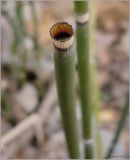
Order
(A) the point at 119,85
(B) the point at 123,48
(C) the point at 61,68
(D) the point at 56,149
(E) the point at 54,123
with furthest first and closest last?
(B) the point at 123,48 → (A) the point at 119,85 → (E) the point at 54,123 → (D) the point at 56,149 → (C) the point at 61,68

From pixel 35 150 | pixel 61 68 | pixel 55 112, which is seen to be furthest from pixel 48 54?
pixel 61 68

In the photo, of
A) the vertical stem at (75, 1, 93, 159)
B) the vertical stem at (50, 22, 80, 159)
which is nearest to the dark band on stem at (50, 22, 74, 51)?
the vertical stem at (50, 22, 80, 159)

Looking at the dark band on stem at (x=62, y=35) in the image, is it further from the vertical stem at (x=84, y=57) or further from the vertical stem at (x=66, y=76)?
the vertical stem at (x=84, y=57)

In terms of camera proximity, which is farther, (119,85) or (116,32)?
(116,32)

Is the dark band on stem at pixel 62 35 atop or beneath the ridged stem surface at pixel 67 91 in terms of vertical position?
atop

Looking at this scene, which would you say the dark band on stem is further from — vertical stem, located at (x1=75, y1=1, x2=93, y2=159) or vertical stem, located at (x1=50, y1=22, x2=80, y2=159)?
vertical stem, located at (x1=75, y1=1, x2=93, y2=159)

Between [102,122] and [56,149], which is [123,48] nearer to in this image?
[102,122]

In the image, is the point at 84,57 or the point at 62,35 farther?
the point at 84,57

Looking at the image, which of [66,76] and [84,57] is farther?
[84,57]

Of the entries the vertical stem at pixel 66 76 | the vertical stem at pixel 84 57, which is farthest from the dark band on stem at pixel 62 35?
the vertical stem at pixel 84 57
